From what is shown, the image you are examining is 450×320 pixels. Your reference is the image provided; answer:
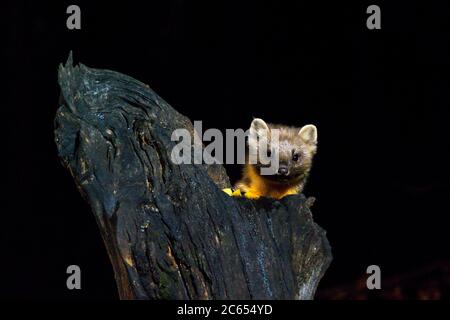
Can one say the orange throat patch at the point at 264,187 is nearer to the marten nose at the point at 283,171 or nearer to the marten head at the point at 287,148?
the marten head at the point at 287,148

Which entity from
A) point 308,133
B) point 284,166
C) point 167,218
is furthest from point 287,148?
point 167,218

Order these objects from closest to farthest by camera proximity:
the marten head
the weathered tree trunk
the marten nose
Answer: the weathered tree trunk, the marten nose, the marten head

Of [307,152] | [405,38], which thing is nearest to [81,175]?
[307,152]

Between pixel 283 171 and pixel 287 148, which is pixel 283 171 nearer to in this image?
pixel 283 171

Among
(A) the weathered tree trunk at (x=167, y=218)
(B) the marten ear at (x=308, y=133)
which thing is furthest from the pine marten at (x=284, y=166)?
(A) the weathered tree trunk at (x=167, y=218)

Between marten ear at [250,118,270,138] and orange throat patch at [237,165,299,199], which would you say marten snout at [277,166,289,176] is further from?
marten ear at [250,118,270,138]

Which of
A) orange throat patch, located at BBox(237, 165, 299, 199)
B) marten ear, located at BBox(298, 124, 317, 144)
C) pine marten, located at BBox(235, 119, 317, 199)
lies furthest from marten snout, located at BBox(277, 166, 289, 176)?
marten ear, located at BBox(298, 124, 317, 144)

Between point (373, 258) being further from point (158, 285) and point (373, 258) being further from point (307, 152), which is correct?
point (158, 285)
